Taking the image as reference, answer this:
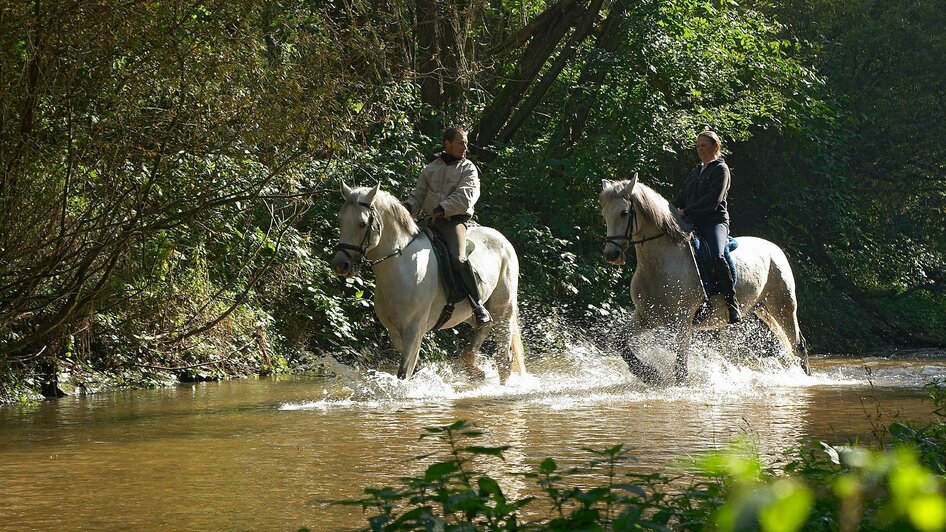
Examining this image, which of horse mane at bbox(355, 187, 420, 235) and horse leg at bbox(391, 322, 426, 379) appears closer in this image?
horse mane at bbox(355, 187, 420, 235)

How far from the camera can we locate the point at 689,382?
460 inches

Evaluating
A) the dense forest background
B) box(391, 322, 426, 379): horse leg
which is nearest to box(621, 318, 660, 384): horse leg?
box(391, 322, 426, 379): horse leg

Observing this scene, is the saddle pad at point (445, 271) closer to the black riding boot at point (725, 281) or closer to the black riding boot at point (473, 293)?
the black riding boot at point (473, 293)

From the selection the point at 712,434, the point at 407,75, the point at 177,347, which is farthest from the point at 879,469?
the point at 407,75

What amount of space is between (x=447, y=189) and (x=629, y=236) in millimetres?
1866

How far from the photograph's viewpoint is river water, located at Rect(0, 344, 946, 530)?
18.0 feet

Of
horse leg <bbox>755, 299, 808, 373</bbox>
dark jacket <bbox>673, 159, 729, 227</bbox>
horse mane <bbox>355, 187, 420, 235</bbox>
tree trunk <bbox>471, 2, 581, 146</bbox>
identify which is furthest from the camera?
tree trunk <bbox>471, 2, 581, 146</bbox>

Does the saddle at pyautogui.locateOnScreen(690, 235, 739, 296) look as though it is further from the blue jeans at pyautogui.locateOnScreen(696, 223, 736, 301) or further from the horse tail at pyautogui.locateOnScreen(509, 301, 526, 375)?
the horse tail at pyautogui.locateOnScreen(509, 301, 526, 375)

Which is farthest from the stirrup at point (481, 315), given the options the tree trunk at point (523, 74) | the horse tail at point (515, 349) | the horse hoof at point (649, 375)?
the tree trunk at point (523, 74)

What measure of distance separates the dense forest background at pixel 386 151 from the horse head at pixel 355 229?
0.36 metres

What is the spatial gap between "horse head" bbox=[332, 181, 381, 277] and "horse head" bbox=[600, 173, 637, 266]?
7.79ft

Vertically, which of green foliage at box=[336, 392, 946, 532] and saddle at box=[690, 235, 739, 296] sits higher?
saddle at box=[690, 235, 739, 296]

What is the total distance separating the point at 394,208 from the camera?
10617 millimetres

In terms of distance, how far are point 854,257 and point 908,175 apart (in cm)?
298
